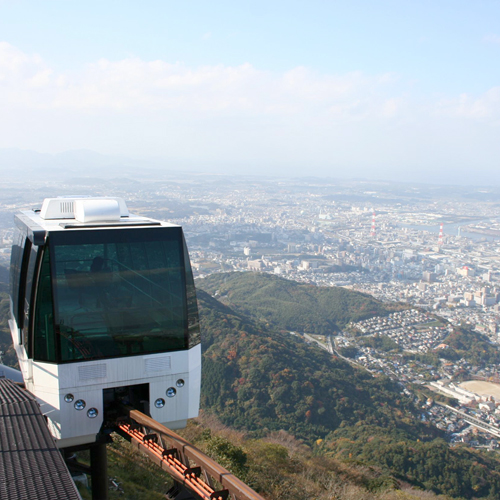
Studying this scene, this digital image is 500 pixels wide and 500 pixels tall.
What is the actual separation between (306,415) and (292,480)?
35.0 feet

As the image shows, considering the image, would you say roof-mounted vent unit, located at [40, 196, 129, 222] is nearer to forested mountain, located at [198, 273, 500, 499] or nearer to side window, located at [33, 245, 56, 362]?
side window, located at [33, 245, 56, 362]

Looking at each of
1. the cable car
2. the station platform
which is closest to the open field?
the cable car

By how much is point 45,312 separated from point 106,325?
39 cm

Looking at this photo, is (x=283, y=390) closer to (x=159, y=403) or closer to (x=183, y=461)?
(x=159, y=403)

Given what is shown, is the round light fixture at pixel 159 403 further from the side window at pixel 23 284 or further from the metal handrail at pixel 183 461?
the side window at pixel 23 284

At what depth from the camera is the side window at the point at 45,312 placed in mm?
3119

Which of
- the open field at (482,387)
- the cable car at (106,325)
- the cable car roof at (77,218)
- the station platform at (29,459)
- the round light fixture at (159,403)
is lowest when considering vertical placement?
the open field at (482,387)

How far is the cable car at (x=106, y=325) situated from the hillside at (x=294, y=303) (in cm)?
2726

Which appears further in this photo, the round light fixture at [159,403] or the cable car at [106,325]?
the round light fixture at [159,403]

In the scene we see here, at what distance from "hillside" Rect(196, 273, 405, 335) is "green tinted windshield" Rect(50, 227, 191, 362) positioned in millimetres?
27349

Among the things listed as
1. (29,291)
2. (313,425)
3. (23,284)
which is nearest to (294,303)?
(313,425)

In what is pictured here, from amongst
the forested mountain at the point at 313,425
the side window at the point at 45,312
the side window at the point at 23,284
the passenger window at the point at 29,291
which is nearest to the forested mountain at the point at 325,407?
the forested mountain at the point at 313,425

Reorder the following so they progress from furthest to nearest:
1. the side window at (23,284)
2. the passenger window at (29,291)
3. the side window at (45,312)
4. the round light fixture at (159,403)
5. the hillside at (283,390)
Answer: the hillside at (283,390)
the side window at (23,284)
the round light fixture at (159,403)
the passenger window at (29,291)
the side window at (45,312)

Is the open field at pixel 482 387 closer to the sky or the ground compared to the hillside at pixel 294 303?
closer to the ground
